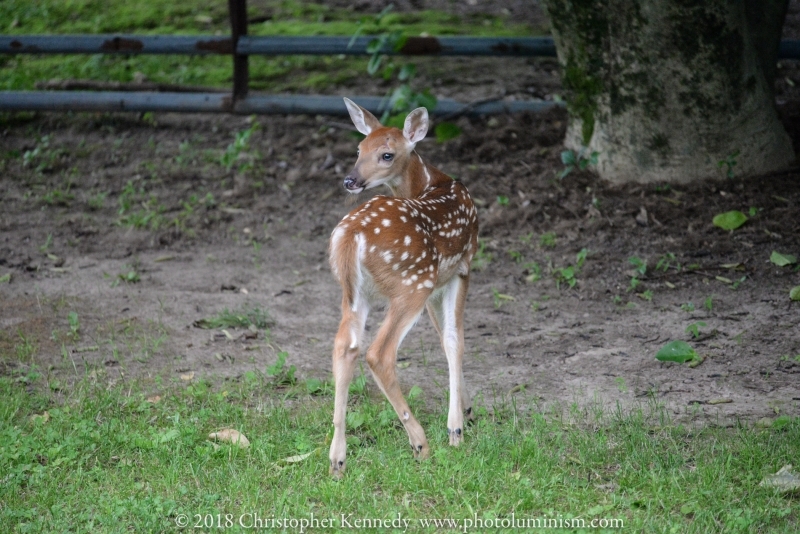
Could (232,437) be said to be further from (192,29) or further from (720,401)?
(192,29)

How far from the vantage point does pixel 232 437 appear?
4754mm

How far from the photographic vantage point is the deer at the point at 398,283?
177 inches

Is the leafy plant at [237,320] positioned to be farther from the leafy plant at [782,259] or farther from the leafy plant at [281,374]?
the leafy plant at [782,259]

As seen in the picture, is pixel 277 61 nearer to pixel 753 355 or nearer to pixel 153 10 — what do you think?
pixel 153 10

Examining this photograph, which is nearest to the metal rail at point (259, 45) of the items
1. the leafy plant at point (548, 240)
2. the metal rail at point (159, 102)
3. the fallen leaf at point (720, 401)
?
the metal rail at point (159, 102)

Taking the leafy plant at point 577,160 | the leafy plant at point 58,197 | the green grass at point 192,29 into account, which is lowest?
the leafy plant at point 58,197

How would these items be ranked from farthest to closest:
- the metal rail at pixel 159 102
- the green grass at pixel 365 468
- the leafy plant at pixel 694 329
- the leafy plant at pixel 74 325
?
the metal rail at pixel 159 102 < the leafy plant at pixel 74 325 < the leafy plant at pixel 694 329 < the green grass at pixel 365 468

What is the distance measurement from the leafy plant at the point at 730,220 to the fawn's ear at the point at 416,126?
9.37 ft

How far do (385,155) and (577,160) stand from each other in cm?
329

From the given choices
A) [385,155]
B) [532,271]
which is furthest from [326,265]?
[385,155]

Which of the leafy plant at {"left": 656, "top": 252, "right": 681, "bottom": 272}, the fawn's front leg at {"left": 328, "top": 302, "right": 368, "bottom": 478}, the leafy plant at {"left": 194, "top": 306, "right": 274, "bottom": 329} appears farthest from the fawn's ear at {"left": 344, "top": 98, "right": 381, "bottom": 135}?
the leafy plant at {"left": 656, "top": 252, "right": 681, "bottom": 272}

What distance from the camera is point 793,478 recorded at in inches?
163

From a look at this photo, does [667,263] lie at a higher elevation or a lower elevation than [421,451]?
lower

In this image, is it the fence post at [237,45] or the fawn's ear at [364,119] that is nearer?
the fawn's ear at [364,119]
